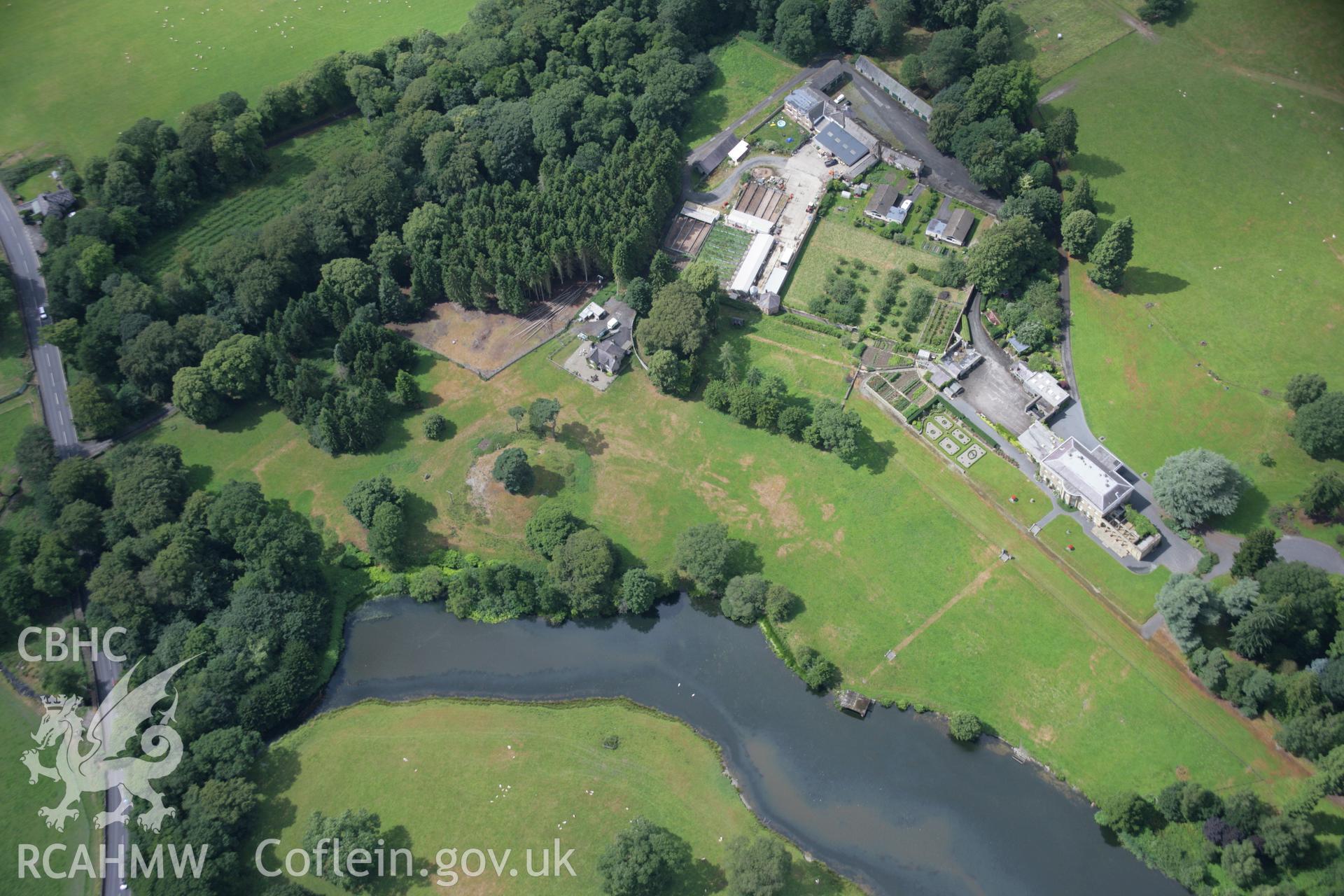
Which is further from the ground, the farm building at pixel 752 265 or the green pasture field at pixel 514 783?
the farm building at pixel 752 265

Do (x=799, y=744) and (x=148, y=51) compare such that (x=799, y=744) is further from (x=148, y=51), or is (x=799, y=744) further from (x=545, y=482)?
Answer: (x=148, y=51)

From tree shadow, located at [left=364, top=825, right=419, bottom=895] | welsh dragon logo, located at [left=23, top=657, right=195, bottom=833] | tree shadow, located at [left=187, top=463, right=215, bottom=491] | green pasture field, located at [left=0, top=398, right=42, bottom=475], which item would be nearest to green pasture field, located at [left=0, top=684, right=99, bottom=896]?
welsh dragon logo, located at [left=23, top=657, right=195, bottom=833]

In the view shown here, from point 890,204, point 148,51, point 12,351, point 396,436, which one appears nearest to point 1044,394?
point 890,204

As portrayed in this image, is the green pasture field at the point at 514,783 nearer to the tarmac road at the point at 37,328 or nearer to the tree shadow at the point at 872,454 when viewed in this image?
the tree shadow at the point at 872,454

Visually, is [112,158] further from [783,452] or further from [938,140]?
[938,140]

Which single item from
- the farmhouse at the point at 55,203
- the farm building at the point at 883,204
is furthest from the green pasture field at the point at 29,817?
the farm building at the point at 883,204

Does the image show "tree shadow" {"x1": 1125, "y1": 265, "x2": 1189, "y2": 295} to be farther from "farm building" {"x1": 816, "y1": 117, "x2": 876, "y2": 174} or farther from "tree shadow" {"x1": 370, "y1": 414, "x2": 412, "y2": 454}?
"tree shadow" {"x1": 370, "y1": 414, "x2": 412, "y2": 454}
